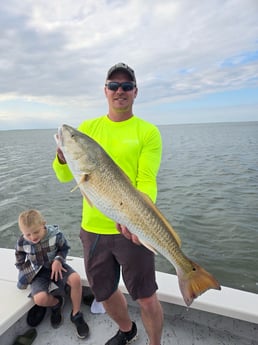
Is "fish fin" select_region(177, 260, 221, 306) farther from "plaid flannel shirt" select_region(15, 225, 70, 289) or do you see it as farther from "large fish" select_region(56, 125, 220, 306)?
"plaid flannel shirt" select_region(15, 225, 70, 289)

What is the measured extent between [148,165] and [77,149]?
755 mm

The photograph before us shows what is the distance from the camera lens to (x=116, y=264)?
2.97 metres

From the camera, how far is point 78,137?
7.59 ft

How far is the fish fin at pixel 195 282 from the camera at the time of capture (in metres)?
2.41

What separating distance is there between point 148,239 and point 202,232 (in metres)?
7.10

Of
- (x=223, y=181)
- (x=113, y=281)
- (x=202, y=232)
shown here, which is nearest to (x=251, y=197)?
(x=223, y=181)

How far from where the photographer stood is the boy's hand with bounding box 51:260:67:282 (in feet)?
12.1

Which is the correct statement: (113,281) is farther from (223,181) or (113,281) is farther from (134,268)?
(223,181)

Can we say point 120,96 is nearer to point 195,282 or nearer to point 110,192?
point 110,192

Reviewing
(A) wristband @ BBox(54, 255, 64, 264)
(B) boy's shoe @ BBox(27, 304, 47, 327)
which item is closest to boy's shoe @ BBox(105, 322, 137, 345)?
(B) boy's shoe @ BBox(27, 304, 47, 327)

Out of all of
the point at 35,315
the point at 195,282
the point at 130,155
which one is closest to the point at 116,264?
the point at 195,282

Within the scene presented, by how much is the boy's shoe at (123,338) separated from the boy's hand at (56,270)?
3.19 ft

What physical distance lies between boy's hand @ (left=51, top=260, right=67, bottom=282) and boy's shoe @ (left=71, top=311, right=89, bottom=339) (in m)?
0.51

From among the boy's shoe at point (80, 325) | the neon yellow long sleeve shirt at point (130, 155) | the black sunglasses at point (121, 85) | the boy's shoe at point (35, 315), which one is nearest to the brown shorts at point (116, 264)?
the neon yellow long sleeve shirt at point (130, 155)
